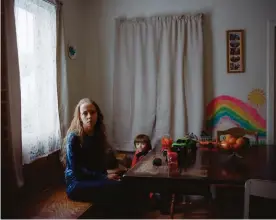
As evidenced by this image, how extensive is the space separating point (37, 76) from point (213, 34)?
2.05 meters

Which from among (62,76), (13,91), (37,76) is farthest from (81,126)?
(62,76)

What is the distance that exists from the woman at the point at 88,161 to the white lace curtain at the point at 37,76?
0.46m

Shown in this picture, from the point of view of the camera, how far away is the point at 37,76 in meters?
3.04

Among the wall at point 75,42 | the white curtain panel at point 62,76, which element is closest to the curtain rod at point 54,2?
the white curtain panel at point 62,76

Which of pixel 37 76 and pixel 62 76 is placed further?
pixel 62 76

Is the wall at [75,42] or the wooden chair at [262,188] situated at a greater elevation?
the wall at [75,42]

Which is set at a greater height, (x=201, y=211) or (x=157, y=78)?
(x=157, y=78)

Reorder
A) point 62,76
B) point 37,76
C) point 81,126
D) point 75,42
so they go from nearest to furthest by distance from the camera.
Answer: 1. point 81,126
2. point 37,76
3. point 62,76
4. point 75,42

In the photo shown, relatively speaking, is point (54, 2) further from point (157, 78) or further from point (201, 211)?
point (201, 211)

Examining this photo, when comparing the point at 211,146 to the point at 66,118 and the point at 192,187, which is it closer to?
the point at 192,187

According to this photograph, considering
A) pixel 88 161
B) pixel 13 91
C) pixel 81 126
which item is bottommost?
pixel 88 161

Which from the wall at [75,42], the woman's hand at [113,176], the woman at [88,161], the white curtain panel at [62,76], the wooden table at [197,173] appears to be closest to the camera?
the wooden table at [197,173]

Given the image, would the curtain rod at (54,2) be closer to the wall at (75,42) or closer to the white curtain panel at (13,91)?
the wall at (75,42)

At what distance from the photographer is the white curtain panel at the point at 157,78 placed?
3.87 meters
